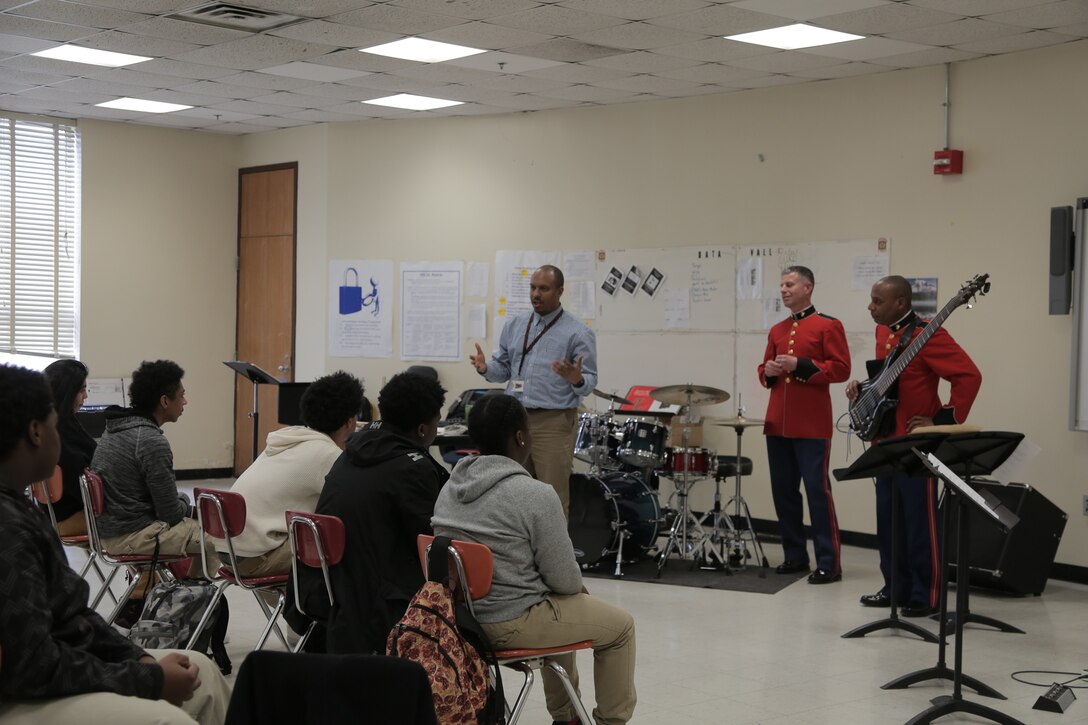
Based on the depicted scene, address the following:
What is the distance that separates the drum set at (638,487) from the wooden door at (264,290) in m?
4.36

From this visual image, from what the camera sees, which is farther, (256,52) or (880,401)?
(256,52)

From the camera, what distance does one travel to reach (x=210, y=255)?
11234 mm

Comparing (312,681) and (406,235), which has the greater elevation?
(406,235)

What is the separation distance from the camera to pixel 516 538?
137 inches

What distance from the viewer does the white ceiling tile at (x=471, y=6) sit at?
6.30 metres

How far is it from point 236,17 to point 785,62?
3.26 metres

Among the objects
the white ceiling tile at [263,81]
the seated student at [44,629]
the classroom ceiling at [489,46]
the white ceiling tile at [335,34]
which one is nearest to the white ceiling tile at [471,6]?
the classroom ceiling at [489,46]

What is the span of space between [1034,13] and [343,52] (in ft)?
13.0

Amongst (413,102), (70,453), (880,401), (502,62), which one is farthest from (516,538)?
(413,102)

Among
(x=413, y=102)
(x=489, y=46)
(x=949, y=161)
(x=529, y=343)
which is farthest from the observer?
(x=413, y=102)

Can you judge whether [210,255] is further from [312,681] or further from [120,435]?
[312,681]

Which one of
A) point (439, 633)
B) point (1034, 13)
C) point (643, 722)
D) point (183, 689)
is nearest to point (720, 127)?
Answer: point (1034, 13)

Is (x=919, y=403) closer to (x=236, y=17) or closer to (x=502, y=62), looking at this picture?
(x=502, y=62)

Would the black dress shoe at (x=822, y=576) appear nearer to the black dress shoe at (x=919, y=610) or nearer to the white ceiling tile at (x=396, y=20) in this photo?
the black dress shoe at (x=919, y=610)
